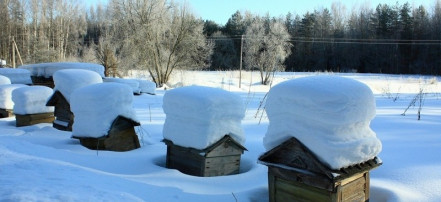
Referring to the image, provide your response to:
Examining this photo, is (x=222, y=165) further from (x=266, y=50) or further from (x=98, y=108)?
(x=266, y=50)

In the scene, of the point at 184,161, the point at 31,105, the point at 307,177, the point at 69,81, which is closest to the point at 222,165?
the point at 184,161

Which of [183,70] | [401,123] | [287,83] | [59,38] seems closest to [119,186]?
[287,83]

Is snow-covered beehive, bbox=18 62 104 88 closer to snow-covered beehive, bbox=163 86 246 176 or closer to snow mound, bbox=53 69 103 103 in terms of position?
snow mound, bbox=53 69 103 103

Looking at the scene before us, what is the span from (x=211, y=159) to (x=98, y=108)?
2965mm

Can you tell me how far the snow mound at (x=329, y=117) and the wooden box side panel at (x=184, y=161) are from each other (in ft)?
6.22

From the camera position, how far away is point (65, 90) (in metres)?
9.33

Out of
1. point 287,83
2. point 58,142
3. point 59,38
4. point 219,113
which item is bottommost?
point 58,142

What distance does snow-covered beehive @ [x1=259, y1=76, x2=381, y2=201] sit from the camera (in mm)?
3926

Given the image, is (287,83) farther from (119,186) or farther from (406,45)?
(406,45)

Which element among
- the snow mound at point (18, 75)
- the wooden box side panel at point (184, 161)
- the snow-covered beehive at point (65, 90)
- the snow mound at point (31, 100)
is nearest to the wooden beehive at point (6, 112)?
the snow mound at point (31, 100)

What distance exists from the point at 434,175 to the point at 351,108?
2015mm

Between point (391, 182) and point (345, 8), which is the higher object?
point (345, 8)

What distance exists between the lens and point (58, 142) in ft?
25.8

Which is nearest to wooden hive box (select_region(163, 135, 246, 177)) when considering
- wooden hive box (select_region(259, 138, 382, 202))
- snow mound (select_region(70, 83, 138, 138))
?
wooden hive box (select_region(259, 138, 382, 202))
